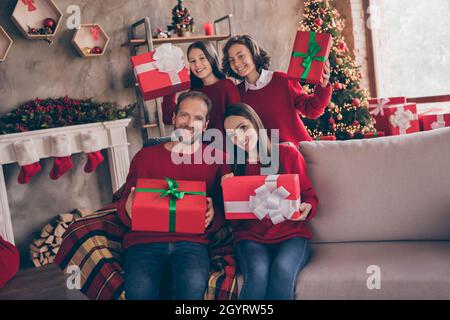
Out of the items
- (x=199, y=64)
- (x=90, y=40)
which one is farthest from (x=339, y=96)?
(x=199, y=64)

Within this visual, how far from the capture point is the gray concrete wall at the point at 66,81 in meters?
3.91

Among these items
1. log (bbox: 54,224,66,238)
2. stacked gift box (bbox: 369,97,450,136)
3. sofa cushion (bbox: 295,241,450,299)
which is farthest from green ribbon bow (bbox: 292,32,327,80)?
stacked gift box (bbox: 369,97,450,136)

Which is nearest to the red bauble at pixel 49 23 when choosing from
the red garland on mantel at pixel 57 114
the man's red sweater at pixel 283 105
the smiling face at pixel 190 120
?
the red garland on mantel at pixel 57 114

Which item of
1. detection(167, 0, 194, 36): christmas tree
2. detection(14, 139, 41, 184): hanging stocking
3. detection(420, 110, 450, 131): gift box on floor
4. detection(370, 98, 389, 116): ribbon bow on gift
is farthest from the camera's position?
detection(370, 98, 389, 116): ribbon bow on gift

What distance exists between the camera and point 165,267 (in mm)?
2031

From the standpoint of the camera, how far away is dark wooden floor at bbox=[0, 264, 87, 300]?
3170 mm

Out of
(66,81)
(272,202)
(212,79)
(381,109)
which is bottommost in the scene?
(272,202)

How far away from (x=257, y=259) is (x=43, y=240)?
95.4 inches

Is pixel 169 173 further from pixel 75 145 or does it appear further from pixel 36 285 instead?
pixel 75 145

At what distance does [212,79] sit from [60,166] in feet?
5.22

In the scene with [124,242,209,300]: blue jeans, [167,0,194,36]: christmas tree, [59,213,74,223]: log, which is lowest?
[59,213,74,223]: log

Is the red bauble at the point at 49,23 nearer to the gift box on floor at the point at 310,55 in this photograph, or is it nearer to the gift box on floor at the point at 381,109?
the gift box on floor at the point at 310,55

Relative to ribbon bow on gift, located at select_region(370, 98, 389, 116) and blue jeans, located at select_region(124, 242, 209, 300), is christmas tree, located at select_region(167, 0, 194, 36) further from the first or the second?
blue jeans, located at select_region(124, 242, 209, 300)

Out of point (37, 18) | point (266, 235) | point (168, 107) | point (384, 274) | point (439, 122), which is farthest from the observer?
point (439, 122)
